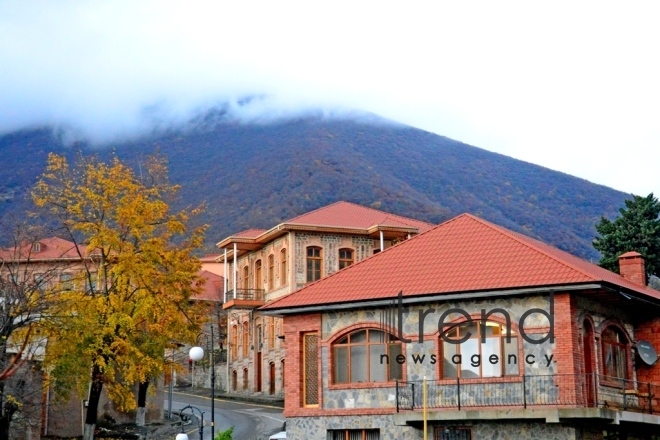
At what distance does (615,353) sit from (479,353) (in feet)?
15.4

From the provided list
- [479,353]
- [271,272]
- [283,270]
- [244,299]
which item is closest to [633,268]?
[479,353]

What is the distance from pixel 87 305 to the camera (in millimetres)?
36906

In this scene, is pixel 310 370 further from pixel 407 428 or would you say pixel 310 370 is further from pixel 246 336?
pixel 246 336

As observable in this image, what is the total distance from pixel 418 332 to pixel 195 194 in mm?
149263

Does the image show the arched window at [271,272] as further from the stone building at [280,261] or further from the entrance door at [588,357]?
the entrance door at [588,357]

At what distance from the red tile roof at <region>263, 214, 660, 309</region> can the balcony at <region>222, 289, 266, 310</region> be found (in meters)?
28.5

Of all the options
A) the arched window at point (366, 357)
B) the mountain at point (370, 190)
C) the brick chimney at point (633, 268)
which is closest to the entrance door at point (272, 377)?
the brick chimney at point (633, 268)

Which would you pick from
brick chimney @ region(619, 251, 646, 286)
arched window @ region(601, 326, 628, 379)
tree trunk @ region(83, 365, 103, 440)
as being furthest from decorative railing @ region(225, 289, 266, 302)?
arched window @ region(601, 326, 628, 379)

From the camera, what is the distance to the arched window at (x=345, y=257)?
5900cm

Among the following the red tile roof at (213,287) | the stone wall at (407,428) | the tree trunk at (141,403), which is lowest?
the stone wall at (407,428)

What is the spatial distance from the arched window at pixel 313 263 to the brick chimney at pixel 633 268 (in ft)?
83.7

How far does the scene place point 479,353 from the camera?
2908cm

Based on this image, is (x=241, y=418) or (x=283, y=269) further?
(x=283, y=269)

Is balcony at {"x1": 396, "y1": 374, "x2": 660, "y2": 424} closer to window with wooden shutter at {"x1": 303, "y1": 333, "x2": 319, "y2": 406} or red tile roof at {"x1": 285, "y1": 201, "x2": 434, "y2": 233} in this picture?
window with wooden shutter at {"x1": 303, "y1": 333, "x2": 319, "y2": 406}
